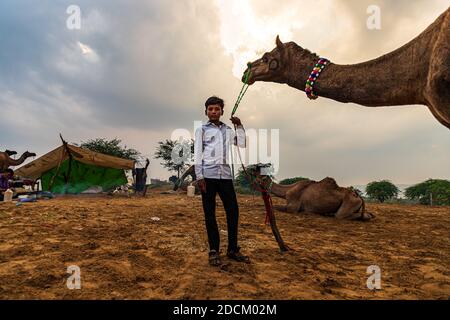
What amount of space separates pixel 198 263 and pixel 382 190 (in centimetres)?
2068

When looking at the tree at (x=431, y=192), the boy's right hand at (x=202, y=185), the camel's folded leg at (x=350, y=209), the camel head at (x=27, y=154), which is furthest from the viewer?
the tree at (x=431, y=192)

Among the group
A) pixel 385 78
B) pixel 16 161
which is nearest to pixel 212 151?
pixel 385 78

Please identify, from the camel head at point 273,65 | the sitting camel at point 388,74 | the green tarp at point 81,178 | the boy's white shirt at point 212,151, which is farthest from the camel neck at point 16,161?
the sitting camel at point 388,74

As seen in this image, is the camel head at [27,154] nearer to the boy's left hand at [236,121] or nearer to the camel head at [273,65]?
the camel head at [273,65]

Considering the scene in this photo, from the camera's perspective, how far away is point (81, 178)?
15320 mm

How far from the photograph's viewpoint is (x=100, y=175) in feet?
52.7

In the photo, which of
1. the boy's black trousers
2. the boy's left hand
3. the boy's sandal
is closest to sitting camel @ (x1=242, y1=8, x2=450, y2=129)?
the boy's left hand

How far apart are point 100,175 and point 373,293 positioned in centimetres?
1624

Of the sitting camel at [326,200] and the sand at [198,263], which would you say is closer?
the sand at [198,263]

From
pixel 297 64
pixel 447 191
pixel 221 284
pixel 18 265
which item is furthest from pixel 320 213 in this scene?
pixel 447 191

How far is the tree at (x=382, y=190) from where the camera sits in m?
19.8

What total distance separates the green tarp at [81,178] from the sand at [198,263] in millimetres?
8852
